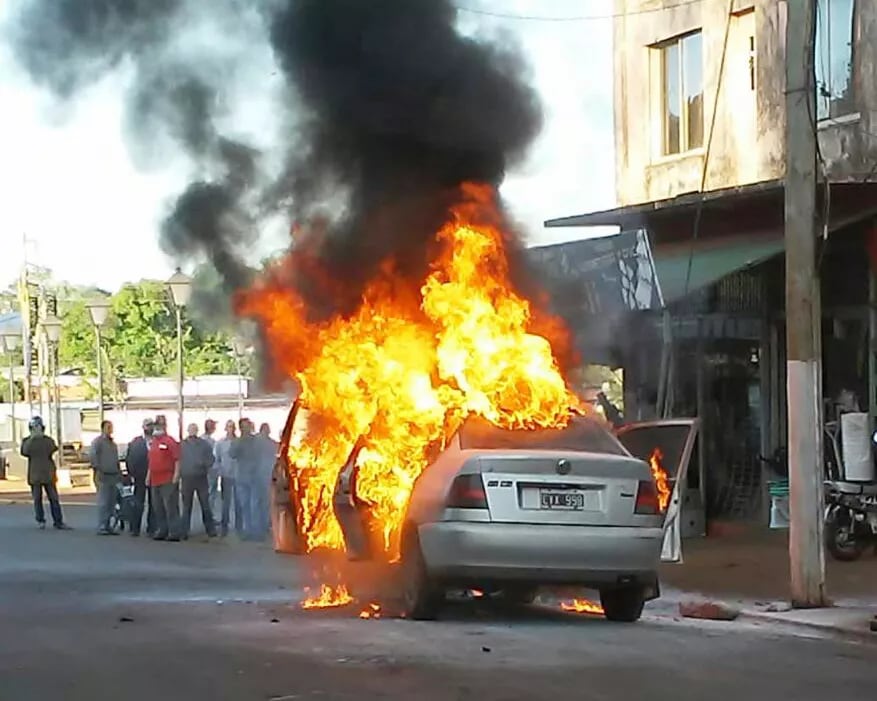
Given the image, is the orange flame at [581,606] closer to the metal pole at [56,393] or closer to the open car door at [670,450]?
the open car door at [670,450]

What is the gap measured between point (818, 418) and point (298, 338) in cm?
549

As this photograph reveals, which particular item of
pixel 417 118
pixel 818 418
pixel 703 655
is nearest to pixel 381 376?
pixel 417 118

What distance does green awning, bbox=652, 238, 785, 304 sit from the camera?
16.3 metres

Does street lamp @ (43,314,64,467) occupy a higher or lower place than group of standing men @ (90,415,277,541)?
higher

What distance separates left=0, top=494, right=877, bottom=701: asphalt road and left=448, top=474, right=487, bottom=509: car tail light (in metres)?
0.79

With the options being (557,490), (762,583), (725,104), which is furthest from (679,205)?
(557,490)

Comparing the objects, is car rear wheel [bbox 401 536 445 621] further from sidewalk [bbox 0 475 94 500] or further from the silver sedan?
sidewalk [bbox 0 475 94 500]

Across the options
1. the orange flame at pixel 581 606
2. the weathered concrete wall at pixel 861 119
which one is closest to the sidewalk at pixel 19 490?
the weathered concrete wall at pixel 861 119

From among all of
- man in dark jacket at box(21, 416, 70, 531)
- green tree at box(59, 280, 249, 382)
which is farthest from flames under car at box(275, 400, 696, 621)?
green tree at box(59, 280, 249, 382)

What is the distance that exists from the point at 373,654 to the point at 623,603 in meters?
2.73

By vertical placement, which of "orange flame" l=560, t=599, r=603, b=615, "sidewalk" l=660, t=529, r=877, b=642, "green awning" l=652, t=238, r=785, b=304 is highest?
"green awning" l=652, t=238, r=785, b=304

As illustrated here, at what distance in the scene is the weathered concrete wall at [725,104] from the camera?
17.5m

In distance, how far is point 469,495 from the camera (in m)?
10.1

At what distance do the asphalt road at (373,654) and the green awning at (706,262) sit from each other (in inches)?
206
